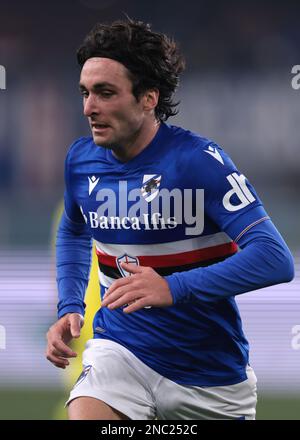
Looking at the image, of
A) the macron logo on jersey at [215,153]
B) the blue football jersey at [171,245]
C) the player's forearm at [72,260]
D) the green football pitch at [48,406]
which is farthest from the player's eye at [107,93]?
the green football pitch at [48,406]

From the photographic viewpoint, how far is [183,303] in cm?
290

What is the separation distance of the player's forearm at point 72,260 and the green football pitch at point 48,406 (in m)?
2.28

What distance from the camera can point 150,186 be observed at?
295 centimetres

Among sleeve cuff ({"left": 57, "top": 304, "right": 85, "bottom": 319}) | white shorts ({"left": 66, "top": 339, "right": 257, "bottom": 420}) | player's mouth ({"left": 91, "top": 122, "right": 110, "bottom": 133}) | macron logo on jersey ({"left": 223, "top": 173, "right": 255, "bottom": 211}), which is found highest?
player's mouth ({"left": 91, "top": 122, "right": 110, "bottom": 133})

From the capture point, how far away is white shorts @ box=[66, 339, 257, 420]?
2842 mm

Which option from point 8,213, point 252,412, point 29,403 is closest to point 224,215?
point 252,412

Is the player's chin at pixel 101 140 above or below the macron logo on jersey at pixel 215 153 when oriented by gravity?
above

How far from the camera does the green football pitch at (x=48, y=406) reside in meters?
5.60

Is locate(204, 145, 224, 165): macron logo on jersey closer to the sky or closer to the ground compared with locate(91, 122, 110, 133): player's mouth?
closer to the ground

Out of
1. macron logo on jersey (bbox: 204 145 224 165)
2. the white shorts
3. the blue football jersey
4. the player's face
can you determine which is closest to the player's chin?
the player's face

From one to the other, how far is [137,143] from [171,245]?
0.39 metres

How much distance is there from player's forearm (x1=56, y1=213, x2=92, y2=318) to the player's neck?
18.8 inches

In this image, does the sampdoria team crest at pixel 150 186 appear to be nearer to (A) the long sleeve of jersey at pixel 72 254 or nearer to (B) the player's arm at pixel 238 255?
(B) the player's arm at pixel 238 255

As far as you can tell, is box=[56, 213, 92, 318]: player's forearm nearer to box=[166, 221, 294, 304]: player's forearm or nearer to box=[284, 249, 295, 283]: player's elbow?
box=[166, 221, 294, 304]: player's forearm
